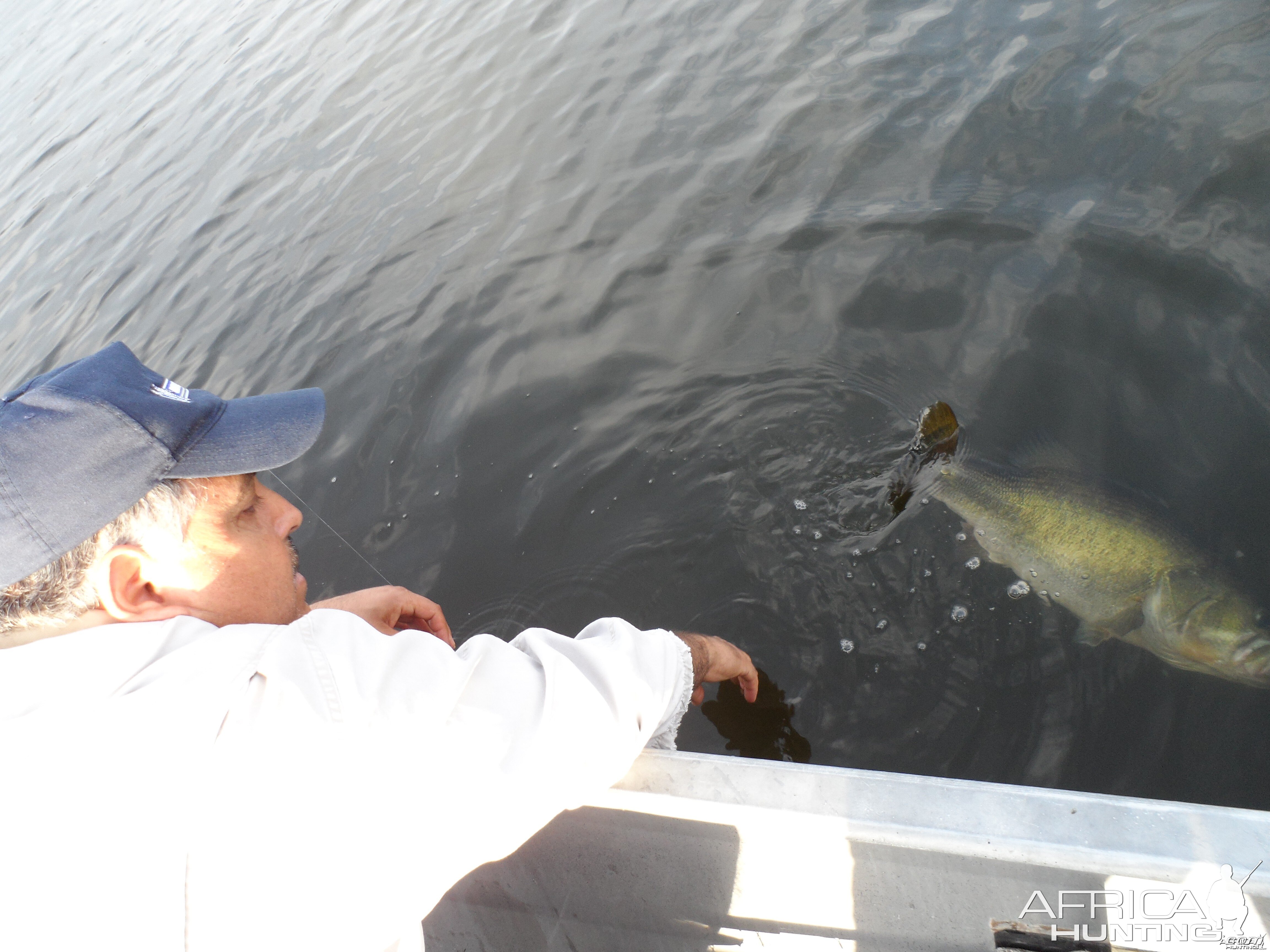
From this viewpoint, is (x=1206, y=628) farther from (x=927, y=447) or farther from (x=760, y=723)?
(x=760, y=723)

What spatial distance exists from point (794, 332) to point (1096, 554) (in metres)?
1.89

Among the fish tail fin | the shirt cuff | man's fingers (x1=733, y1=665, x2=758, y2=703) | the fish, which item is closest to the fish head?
the fish

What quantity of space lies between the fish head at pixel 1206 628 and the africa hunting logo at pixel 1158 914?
1517mm

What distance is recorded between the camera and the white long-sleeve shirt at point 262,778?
1174mm

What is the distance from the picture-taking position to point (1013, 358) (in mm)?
3924

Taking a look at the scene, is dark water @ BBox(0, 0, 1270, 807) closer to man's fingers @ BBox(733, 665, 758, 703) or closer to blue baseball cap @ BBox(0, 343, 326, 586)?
man's fingers @ BBox(733, 665, 758, 703)

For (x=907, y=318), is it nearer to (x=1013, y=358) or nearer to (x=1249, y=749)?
(x=1013, y=358)

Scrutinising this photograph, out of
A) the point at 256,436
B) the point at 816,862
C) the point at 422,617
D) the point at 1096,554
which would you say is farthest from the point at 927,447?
the point at 256,436

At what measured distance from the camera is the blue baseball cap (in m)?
1.46

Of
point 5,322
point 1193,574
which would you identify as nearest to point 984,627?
point 1193,574

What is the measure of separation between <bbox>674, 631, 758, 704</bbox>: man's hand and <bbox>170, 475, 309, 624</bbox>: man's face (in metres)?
1.05

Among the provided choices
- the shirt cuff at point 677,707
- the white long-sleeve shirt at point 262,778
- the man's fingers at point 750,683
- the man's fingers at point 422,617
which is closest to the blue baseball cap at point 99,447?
the white long-sleeve shirt at point 262,778

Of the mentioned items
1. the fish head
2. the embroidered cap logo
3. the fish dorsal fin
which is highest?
the embroidered cap logo

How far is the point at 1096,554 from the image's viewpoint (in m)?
3.20
